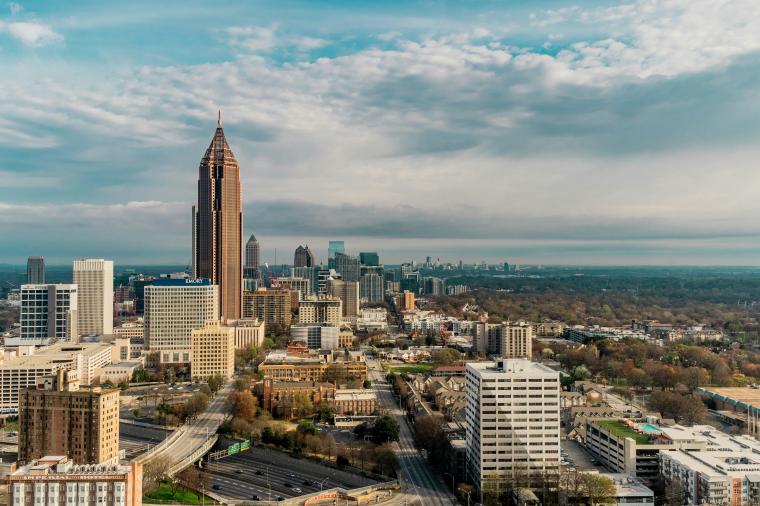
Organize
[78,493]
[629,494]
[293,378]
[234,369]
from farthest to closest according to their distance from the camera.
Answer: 1. [234,369]
2. [293,378]
3. [629,494]
4. [78,493]

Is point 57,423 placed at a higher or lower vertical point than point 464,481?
higher

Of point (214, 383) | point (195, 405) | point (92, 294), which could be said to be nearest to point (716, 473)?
point (195, 405)

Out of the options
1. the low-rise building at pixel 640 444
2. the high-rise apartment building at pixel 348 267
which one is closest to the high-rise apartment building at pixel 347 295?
the high-rise apartment building at pixel 348 267

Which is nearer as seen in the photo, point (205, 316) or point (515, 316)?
point (205, 316)

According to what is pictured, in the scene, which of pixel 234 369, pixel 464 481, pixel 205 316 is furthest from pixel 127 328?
pixel 464 481

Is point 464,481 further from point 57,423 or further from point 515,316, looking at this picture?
point 515,316

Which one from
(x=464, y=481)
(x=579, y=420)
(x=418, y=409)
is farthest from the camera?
(x=418, y=409)

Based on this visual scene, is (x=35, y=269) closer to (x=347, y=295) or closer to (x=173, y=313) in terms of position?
(x=347, y=295)
